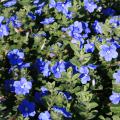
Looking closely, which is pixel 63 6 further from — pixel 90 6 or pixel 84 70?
pixel 84 70

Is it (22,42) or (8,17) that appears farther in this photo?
(8,17)

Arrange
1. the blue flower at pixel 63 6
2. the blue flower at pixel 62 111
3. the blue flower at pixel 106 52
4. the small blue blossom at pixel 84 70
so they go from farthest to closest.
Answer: the blue flower at pixel 63 6 < the blue flower at pixel 106 52 < the small blue blossom at pixel 84 70 < the blue flower at pixel 62 111

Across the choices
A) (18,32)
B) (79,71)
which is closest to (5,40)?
(18,32)

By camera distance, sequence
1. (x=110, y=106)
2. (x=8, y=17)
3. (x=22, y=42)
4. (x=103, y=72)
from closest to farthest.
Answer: (x=110, y=106), (x=103, y=72), (x=22, y=42), (x=8, y=17)

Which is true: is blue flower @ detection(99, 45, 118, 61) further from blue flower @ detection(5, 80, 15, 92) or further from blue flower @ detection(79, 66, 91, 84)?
blue flower @ detection(5, 80, 15, 92)

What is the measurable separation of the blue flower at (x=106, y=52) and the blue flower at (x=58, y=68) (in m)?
0.36

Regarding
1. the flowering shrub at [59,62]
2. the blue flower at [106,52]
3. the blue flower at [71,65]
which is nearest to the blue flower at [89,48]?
the flowering shrub at [59,62]

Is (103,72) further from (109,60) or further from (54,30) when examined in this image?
(54,30)

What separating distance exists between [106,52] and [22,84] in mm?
765

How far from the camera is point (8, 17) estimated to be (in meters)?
4.25

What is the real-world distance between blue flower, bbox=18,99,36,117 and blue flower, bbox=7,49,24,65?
467mm

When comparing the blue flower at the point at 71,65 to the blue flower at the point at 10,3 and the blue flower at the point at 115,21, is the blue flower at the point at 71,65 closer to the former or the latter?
the blue flower at the point at 115,21

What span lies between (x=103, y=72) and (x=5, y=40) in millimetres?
982

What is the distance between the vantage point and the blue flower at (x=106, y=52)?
3664 millimetres
